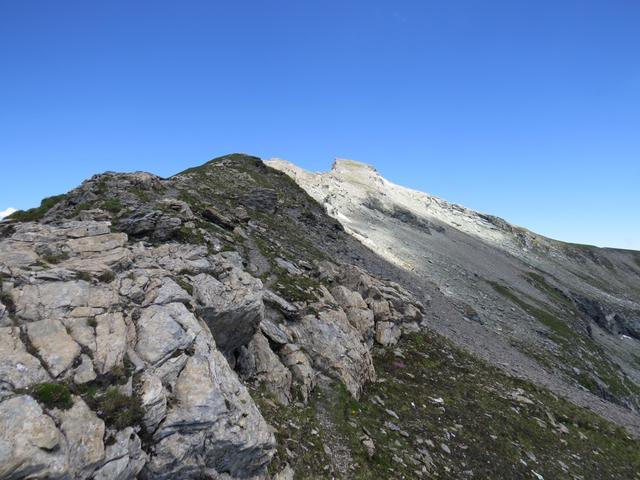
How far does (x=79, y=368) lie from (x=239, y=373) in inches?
356

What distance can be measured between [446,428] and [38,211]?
36437mm

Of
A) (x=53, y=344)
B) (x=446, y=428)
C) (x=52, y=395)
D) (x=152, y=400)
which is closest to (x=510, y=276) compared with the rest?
(x=446, y=428)

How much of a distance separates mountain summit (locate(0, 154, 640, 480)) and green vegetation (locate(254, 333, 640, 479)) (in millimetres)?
118

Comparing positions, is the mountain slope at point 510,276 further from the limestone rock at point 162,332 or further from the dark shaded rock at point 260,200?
the limestone rock at point 162,332

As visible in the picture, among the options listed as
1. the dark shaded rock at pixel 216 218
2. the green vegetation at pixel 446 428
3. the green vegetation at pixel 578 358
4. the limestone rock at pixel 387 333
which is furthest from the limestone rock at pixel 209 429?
the green vegetation at pixel 578 358

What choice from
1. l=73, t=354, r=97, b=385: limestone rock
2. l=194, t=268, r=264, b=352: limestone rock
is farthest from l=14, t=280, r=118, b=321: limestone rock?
l=194, t=268, r=264, b=352: limestone rock

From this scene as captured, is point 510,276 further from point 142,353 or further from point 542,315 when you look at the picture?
point 142,353

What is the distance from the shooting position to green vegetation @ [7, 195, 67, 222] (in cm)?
3317

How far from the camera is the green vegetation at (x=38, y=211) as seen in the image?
33169 millimetres

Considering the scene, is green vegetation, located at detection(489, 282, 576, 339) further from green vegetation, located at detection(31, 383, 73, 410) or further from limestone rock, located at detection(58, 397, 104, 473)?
green vegetation, located at detection(31, 383, 73, 410)

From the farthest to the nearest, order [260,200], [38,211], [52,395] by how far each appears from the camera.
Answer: [260,200], [38,211], [52,395]

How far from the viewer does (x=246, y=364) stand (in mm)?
20453

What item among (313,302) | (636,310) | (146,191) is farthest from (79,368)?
(636,310)

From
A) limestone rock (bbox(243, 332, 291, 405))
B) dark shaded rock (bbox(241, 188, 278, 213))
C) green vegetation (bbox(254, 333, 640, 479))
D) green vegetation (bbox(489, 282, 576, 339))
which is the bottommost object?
green vegetation (bbox(254, 333, 640, 479))
